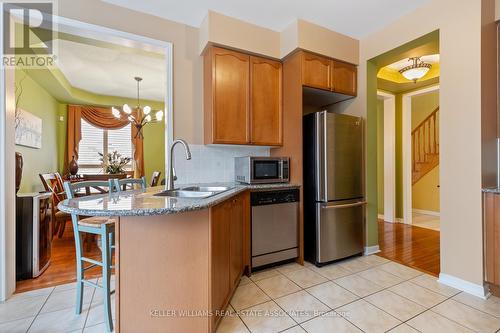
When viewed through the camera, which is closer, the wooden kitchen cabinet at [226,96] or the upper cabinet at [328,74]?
the wooden kitchen cabinet at [226,96]

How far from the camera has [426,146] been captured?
17.5ft

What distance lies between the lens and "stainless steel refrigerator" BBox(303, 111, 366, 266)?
103 inches

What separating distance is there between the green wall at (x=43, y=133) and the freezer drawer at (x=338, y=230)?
13.5 feet

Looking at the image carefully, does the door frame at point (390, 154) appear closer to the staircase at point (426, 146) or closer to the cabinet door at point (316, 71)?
the staircase at point (426, 146)

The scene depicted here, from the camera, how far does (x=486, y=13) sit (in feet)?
6.75

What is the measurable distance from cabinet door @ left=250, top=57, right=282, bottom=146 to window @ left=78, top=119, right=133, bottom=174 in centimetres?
430

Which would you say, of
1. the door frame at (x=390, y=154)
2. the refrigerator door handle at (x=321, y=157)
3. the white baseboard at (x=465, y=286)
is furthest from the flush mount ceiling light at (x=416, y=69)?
the white baseboard at (x=465, y=286)

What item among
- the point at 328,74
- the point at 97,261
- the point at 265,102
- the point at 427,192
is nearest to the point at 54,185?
the point at 97,261

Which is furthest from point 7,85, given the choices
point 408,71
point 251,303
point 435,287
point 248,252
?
point 408,71

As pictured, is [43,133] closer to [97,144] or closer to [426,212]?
[97,144]

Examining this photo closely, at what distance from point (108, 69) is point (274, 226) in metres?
3.81

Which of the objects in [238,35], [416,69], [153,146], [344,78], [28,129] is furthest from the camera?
[153,146]

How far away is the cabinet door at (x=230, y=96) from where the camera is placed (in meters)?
2.55

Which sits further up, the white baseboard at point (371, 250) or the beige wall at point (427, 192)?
the beige wall at point (427, 192)
